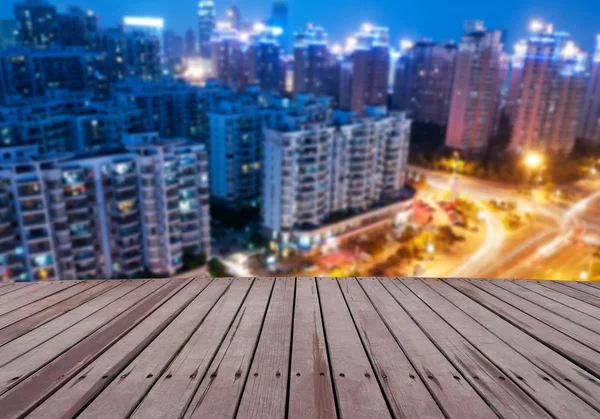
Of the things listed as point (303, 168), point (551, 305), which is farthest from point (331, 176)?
point (551, 305)

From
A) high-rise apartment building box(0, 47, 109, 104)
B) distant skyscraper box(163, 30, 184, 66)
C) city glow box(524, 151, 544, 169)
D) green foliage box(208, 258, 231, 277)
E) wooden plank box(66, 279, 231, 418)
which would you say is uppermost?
distant skyscraper box(163, 30, 184, 66)

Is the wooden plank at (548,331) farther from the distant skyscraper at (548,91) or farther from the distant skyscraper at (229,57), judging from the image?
the distant skyscraper at (229,57)

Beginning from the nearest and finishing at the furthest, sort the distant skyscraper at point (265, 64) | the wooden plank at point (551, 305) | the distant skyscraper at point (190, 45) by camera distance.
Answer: the wooden plank at point (551, 305) < the distant skyscraper at point (265, 64) < the distant skyscraper at point (190, 45)

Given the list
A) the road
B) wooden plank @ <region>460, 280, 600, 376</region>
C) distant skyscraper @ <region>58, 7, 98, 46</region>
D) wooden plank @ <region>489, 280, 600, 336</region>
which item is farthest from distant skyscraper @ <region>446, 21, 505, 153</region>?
distant skyscraper @ <region>58, 7, 98, 46</region>

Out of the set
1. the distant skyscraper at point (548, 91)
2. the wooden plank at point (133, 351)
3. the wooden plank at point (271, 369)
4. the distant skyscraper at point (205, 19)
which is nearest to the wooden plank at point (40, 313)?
the wooden plank at point (133, 351)

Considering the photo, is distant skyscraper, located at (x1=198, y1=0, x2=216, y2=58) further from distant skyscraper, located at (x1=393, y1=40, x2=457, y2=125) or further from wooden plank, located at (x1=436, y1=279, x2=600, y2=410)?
wooden plank, located at (x1=436, y1=279, x2=600, y2=410)

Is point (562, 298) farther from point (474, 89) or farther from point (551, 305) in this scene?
point (474, 89)

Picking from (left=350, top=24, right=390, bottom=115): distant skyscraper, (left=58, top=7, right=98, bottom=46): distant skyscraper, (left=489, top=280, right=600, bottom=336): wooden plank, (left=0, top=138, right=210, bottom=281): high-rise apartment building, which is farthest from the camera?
(left=58, top=7, right=98, bottom=46): distant skyscraper
